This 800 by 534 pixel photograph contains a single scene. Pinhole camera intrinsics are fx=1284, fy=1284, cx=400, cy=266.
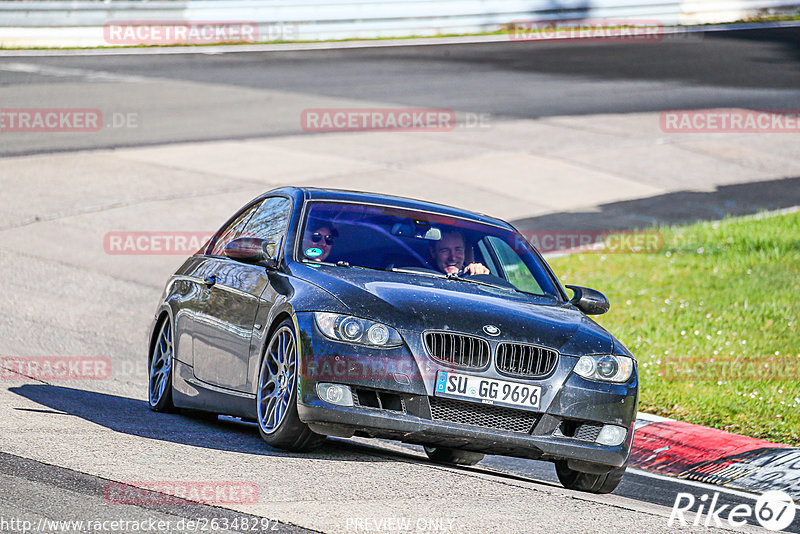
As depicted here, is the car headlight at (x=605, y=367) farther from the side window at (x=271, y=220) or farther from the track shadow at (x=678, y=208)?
the track shadow at (x=678, y=208)

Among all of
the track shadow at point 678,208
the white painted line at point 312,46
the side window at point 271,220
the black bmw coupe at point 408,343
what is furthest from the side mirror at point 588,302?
the white painted line at point 312,46

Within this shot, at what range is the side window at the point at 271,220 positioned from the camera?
820cm

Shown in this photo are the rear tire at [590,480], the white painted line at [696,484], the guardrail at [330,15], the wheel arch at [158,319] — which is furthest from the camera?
the guardrail at [330,15]

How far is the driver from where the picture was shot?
7.99 metres

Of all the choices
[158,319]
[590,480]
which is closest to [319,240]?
[158,319]

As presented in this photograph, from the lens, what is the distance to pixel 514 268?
8.09 metres

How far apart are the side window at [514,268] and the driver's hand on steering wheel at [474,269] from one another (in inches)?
6.9

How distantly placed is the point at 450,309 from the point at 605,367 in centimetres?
94

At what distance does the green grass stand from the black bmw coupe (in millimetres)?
2449

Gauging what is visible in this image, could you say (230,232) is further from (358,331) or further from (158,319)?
(358,331)

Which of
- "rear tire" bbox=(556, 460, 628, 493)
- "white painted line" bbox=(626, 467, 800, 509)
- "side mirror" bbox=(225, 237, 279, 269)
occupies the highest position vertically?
"side mirror" bbox=(225, 237, 279, 269)

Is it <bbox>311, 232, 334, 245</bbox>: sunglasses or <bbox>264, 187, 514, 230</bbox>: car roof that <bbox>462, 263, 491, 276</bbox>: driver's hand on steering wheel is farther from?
<bbox>311, 232, 334, 245</bbox>: sunglasses

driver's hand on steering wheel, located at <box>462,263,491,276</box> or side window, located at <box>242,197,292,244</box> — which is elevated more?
side window, located at <box>242,197,292,244</box>

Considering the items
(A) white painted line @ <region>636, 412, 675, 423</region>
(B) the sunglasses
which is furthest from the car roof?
(A) white painted line @ <region>636, 412, 675, 423</region>
